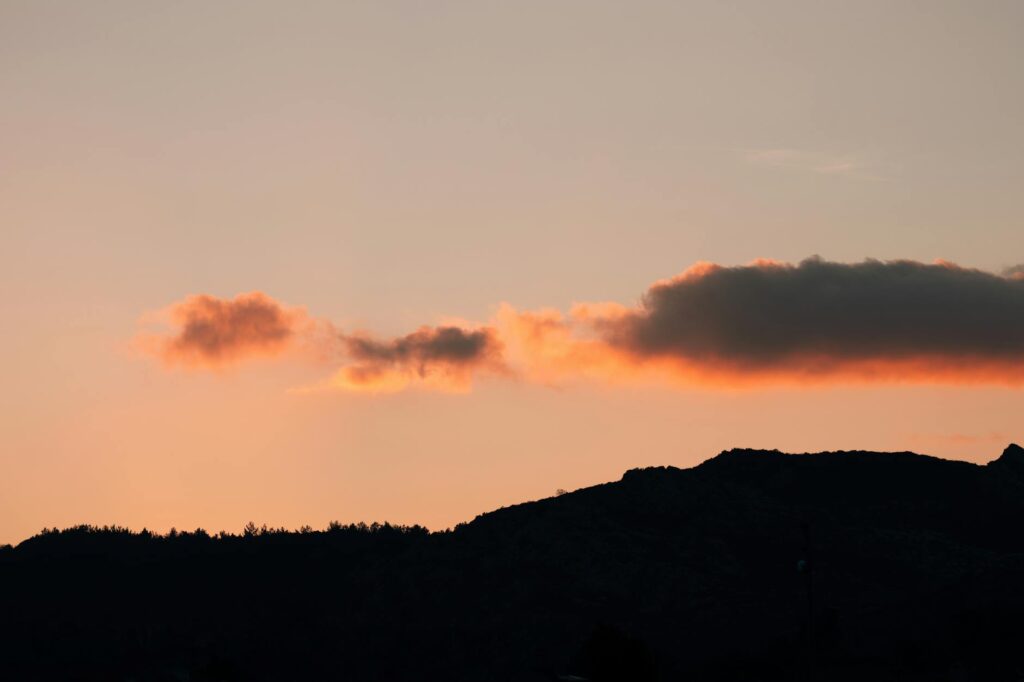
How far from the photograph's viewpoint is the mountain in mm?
146000

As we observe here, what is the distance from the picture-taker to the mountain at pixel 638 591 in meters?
146

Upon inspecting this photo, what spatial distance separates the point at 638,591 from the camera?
168 meters

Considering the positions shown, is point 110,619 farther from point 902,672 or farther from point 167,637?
point 902,672

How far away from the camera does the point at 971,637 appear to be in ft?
408

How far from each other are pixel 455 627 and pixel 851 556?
42.8 meters

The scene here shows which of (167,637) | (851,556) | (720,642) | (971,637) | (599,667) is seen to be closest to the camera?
(599,667)

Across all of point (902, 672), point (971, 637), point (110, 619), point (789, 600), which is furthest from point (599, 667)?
point (110, 619)

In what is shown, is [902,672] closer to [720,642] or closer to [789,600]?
[720,642]

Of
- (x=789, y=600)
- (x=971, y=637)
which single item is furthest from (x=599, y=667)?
(x=789, y=600)

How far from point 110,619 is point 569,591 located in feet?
207

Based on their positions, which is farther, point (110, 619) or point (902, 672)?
point (110, 619)

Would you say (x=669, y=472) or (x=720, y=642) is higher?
(x=669, y=472)

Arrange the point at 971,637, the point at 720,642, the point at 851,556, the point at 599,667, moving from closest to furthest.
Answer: the point at 599,667 → the point at 971,637 → the point at 720,642 → the point at 851,556

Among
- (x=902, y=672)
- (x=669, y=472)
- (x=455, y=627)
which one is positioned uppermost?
(x=669, y=472)
